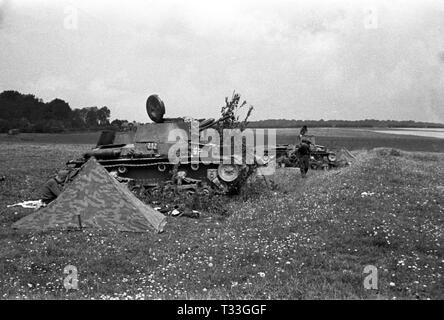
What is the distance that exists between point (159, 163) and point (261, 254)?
1104 cm

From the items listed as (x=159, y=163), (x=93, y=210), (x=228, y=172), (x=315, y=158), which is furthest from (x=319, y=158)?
(x=93, y=210)

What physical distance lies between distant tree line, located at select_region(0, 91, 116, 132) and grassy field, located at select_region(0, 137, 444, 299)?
265 feet

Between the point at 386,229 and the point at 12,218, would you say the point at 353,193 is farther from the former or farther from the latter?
the point at 12,218

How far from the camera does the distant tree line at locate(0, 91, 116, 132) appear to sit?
9388cm

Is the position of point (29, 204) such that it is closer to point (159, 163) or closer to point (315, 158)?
point (159, 163)

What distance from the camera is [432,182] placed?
17.8 m

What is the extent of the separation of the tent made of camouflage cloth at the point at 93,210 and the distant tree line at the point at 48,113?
79.2 meters

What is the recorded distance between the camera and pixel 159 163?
Answer: 65.3 feet

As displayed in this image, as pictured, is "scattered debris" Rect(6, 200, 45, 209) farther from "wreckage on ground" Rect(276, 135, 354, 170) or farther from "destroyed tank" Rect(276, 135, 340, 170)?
"destroyed tank" Rect(276, 135, 340, 170)

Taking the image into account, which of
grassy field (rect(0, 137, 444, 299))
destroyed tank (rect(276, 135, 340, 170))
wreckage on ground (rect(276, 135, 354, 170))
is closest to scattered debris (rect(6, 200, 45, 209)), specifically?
grassy field (rect(0, 137, 444, 299))

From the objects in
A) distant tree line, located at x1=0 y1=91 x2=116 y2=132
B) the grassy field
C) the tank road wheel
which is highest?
distant tree line, located at x1=0 y1=91 x2=116 y2=132

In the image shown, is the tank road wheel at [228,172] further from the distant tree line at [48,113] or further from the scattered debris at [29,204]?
the distant tree line at [48,113]
